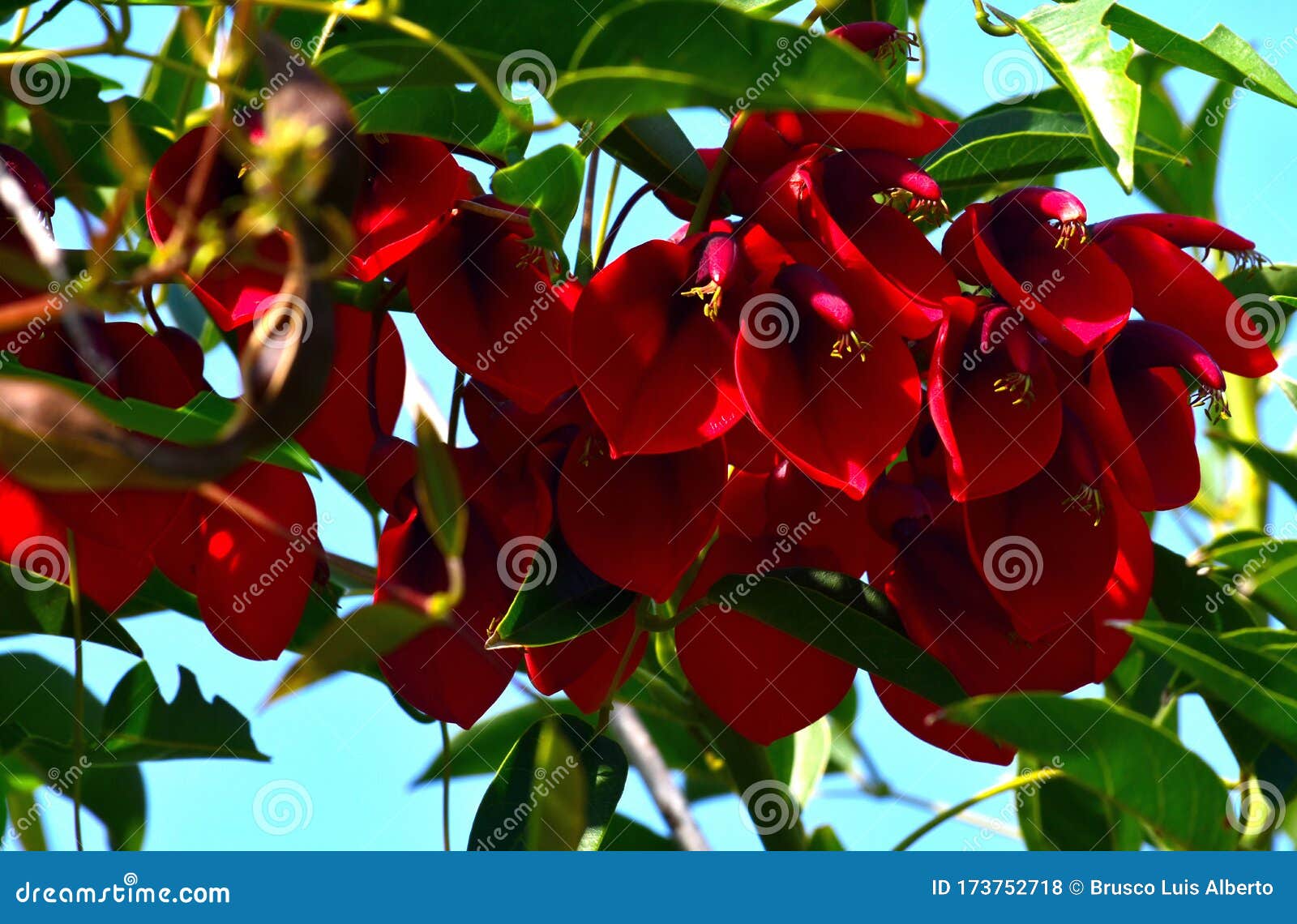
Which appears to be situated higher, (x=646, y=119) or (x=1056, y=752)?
(x=646, y=119)

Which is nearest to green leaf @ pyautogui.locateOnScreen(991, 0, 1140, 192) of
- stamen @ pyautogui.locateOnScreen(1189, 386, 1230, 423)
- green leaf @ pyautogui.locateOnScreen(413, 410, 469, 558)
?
stamen @ pyautogui.locateOnScreen(1189, 386, 1230, 423)

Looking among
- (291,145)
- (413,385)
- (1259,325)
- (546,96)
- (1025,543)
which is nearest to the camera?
(291,145)

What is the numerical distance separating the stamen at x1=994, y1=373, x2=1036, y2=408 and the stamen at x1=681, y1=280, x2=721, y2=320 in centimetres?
15

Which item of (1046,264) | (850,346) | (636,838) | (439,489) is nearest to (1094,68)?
(1046,264)

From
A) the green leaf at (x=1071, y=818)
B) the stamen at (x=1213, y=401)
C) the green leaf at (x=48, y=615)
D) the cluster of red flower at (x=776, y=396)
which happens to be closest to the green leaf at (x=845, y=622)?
the cluster of red flower at (x=776, y=396)

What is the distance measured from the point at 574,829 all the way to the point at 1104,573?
0.35 m

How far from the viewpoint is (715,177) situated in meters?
0.79

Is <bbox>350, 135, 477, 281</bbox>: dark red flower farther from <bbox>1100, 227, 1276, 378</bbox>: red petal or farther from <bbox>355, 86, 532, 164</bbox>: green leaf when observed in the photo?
<bbox>1100, 227, 1276, 378</bbox>: red petal

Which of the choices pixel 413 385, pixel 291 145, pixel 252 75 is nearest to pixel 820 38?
pixel 291 145

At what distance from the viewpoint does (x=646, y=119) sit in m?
0.82

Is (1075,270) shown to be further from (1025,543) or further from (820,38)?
(820,38)

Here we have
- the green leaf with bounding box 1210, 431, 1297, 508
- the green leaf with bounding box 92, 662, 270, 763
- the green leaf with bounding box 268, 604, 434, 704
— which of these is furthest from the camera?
the green leaf with bounding box 1210, 431, 1297, 508

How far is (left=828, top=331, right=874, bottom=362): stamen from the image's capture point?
0.73 m

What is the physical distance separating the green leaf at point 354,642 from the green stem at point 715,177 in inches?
15.9
